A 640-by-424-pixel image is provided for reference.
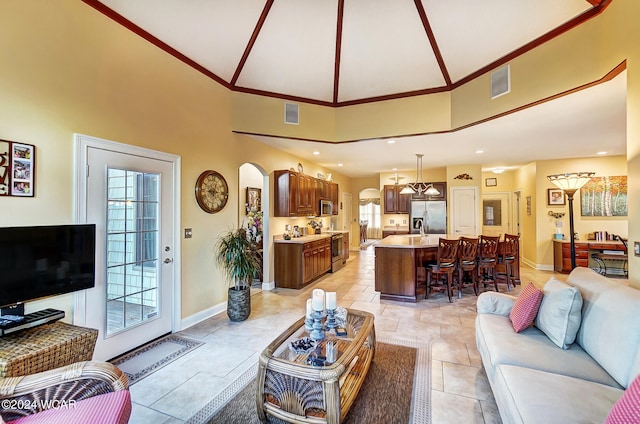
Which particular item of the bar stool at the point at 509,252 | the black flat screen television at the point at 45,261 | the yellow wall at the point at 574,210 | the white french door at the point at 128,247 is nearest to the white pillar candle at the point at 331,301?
the black flat screen television at the point at 45,261

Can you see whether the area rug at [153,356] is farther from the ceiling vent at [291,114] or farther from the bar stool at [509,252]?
the bar stool at [509,252]

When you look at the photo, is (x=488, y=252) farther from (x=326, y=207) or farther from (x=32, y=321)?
(x=32, y=321)

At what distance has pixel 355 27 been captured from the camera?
3.50m

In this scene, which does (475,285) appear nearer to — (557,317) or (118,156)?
(557,317)

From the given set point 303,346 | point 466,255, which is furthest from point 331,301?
point 466,255

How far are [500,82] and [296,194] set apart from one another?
12.1ft

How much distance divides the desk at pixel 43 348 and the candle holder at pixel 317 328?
161 cm

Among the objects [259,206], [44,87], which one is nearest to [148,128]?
[44,87]

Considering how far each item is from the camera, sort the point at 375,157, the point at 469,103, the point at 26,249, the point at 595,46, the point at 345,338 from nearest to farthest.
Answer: the point at 26,249
the point at 345,338
the point at 595,46
the point at 469,103
the point at 375,157

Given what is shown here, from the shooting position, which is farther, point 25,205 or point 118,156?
point 118,156

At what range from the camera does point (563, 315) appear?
2059 millimetres

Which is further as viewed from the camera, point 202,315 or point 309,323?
point 202,315

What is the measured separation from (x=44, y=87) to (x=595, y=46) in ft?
15.9

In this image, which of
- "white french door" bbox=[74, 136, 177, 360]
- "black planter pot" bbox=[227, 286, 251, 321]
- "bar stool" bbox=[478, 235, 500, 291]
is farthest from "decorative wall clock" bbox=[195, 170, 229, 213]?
"bar stool" bbox=[478, 235, 500, 291]
